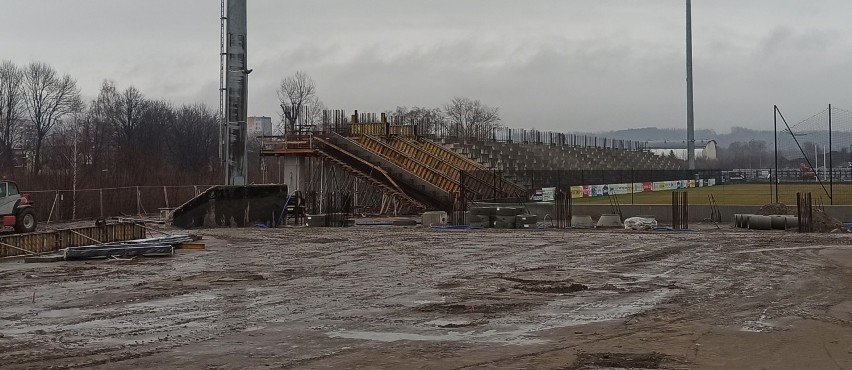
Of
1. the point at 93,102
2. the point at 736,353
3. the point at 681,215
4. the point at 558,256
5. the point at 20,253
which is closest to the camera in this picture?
the point at 736,353

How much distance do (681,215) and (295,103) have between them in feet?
240

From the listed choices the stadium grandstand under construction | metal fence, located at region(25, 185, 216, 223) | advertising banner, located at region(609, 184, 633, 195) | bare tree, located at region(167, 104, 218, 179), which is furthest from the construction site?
bare tree, located at region(167, 104, 218, 179)

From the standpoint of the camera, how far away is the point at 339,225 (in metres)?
38.3

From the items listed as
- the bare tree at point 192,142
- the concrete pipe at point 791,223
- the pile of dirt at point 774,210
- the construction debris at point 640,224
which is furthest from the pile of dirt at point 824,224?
the bare tree at point 192,142

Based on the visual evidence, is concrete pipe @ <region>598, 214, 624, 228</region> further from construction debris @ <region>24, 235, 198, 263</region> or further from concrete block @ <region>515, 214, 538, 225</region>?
construction debris @ <region>24, 235, 198, 263</region>

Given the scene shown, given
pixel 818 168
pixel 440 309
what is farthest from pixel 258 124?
pixel 440 309

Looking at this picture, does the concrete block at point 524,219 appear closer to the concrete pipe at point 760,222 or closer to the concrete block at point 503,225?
the concrete block at point 503,225

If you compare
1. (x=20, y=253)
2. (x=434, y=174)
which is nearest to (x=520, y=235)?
(x=20, y=253)

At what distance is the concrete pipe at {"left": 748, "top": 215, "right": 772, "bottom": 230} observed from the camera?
1272 inches

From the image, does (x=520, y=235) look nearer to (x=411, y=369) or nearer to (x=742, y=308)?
(x=742, y=308)

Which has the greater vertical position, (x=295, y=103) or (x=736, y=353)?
(x=295, y=103)

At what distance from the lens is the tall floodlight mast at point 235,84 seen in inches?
1500

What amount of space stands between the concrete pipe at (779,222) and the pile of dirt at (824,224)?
1047mm

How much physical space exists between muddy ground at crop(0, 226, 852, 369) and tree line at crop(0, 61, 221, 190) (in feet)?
121
